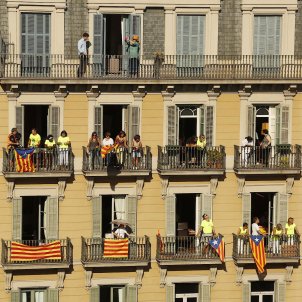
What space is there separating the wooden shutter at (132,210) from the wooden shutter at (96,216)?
4.54ft

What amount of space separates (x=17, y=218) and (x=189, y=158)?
8.85 meters

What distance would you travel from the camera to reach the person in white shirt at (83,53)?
70.1 m

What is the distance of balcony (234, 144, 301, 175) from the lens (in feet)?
236

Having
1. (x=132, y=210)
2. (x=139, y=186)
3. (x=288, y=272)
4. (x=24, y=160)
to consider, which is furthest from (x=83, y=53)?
(x=288, y=272)

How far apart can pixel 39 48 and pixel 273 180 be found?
1331 centimetres

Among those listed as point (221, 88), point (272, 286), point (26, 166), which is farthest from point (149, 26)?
point (272, 286)

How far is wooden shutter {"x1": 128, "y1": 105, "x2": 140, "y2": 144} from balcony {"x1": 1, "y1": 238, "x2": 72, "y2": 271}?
602 cm

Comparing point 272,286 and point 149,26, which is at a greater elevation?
point 149,26

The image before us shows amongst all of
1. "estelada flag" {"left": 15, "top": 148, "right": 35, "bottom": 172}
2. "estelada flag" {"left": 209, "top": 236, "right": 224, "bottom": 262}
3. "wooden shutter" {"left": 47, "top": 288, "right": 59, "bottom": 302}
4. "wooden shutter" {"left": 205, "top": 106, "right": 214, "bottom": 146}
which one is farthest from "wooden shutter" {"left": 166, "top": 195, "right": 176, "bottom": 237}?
"estelada flag" {"left": 15, "top": 148, "right": 35, "bottom": 172}

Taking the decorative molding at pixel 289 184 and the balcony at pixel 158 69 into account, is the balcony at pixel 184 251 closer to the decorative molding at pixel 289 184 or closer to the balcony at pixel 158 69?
the decorative molding at pixel 289 184

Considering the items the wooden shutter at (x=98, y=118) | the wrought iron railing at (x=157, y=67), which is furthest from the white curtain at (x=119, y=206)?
the wrought iron railing at (x=157, y=67)

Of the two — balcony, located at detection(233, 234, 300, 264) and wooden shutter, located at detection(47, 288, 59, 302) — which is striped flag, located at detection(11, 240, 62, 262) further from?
balcony, located at detection(233, 234, 300, 264)

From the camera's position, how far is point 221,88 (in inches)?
2840

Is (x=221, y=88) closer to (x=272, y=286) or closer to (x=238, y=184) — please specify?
(x=238, y=184)
